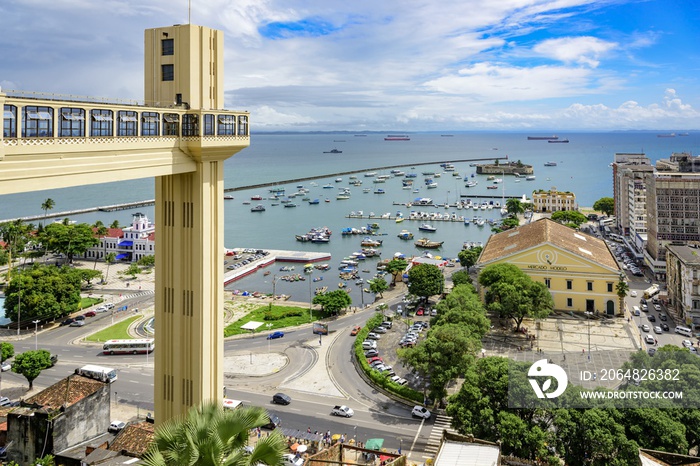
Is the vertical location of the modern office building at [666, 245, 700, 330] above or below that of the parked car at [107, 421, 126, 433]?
above

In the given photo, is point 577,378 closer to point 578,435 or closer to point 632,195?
point 578,435

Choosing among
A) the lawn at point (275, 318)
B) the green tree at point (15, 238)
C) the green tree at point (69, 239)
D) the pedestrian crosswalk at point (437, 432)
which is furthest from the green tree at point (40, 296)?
the pedestrian crosswalk at point (437, 432)

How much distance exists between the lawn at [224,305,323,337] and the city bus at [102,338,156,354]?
5.46 meters

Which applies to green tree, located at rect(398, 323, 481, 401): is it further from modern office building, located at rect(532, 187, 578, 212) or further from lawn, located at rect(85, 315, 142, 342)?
modern office building, located at rect(532, 187, 578, 212)

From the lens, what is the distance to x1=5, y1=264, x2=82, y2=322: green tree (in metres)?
39.1

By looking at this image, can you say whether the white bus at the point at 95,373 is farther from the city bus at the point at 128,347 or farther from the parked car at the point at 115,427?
the city bus at the point at 128,347

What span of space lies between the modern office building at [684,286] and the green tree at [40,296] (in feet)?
142

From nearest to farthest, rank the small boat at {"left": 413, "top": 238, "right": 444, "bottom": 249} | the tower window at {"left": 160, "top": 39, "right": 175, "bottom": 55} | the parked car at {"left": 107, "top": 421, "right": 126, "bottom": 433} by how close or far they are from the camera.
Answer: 1. the tower window at {"left": 160, "top": 39, "right": 175, "bottom": 55}
2. the parked car at {"left": 107, "top": 421, "right": 126, "bottom": 433}
3. the small boat at {"left": 413, "top": 238, "right": 444, "bottom": 249}

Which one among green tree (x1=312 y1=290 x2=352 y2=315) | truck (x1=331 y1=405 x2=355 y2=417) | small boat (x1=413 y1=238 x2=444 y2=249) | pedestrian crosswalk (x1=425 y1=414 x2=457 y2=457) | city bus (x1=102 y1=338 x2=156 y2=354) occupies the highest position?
small boat (x1=413 y1=238 x2=444 y2=249)

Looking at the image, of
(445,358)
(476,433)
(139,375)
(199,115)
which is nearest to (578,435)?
(476,433)

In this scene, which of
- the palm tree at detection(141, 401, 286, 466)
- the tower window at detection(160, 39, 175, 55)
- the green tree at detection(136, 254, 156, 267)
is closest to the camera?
the palm tree at detection(141, 401, 286, 466)

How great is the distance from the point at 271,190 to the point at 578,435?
122 m

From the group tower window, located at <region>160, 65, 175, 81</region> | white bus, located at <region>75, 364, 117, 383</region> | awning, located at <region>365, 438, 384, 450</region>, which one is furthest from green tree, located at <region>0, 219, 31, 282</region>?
tower window, located at <region>160, 65, 175, 81</region>

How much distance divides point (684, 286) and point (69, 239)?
5609 cm
